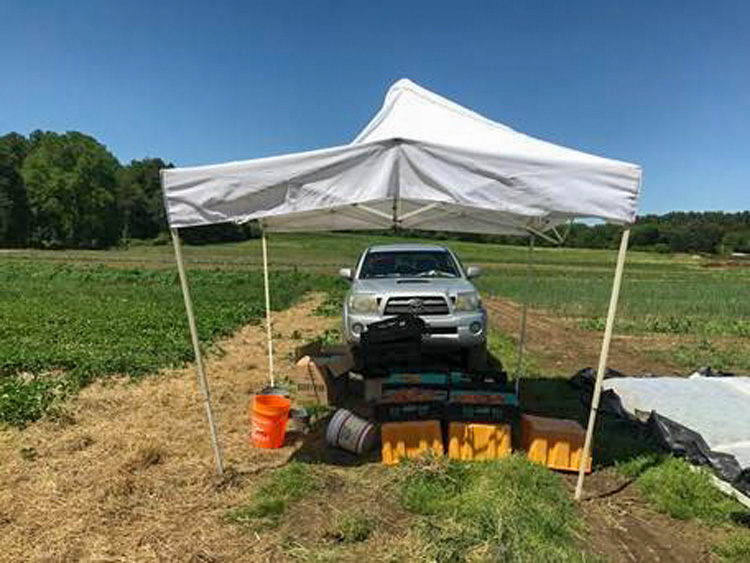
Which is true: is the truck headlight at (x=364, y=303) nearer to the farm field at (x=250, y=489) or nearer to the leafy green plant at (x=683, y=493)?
the farm field at (x=250, y=489)

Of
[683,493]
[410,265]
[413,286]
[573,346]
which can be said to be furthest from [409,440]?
[573,346]

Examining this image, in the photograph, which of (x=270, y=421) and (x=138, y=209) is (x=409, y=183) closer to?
(x=270, y=421)

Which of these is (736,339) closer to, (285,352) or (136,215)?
(285,352)

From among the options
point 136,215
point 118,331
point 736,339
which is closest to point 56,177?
point 136,215

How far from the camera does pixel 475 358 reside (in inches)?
307

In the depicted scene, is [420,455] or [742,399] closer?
[420,455]

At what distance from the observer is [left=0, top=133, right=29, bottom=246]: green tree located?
69.1m

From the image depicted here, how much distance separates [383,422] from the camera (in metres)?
5.52

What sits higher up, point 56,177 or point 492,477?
point 56,177

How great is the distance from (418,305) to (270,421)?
2.80 m

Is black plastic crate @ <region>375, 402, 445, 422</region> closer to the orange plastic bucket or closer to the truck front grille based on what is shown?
the orange plastic bucket

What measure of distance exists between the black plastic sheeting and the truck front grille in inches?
92.8

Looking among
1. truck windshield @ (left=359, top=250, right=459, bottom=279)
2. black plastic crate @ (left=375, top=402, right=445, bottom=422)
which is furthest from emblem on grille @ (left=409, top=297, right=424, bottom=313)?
black plastic crate @ (left=375, top=402, right=445, bottom=422)

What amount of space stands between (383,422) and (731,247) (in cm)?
10472
